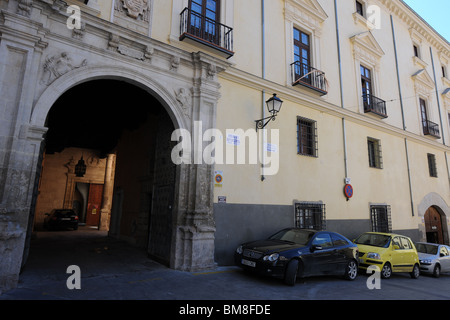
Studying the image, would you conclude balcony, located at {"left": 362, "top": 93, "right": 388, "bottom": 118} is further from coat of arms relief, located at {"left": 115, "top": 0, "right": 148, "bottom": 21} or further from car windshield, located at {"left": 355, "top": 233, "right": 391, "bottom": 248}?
coat of arms relief, located at {"left": 115, "top": 0, "right": 148, "bottom": 21}

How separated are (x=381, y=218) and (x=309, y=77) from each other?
23.9ft

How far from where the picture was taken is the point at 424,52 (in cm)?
1888

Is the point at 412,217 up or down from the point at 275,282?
up

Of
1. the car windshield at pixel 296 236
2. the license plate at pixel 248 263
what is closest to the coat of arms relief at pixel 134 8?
the license plate at pixel 248 263

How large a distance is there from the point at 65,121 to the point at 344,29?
1357 centimetres

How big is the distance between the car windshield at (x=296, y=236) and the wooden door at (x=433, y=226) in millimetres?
12155

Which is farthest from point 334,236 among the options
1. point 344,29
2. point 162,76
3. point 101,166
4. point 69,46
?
point 101,166

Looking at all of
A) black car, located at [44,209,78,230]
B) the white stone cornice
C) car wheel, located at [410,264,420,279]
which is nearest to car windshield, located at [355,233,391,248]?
car wheel, located at [410,264,420,279]

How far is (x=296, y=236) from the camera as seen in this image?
26.1 feet

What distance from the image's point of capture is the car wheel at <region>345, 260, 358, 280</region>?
8.04m

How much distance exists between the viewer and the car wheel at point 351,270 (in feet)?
26.4

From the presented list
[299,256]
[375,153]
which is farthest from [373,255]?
[375,153]

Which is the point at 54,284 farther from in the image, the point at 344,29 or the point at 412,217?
the point at 412,217

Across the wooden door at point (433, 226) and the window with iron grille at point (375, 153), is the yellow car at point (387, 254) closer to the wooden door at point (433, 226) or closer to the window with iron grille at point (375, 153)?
the window with iron grille at point (375, 153)
